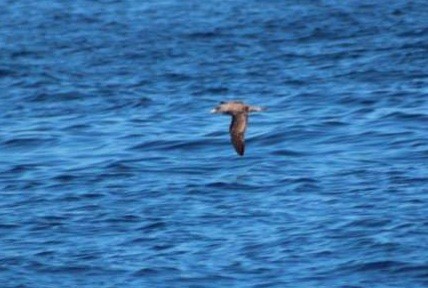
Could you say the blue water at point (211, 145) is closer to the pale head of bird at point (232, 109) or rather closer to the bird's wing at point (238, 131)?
the bird's wing at point (238, 131)

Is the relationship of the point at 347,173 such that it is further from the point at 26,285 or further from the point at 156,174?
the point at 26,285

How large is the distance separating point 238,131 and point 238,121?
347 millimetres

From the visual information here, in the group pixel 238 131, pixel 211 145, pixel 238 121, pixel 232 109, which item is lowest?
pixel 238 131

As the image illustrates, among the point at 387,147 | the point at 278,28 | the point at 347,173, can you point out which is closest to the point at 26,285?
the point at 347,173

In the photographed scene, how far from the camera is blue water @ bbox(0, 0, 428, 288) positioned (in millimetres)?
18094

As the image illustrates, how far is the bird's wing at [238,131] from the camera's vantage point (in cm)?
1711

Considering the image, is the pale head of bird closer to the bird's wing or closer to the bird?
the bird

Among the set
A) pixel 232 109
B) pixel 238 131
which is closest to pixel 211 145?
pixel 232 109

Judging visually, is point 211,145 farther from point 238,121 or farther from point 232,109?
point 238,121

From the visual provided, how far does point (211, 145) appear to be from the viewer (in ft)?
76.4

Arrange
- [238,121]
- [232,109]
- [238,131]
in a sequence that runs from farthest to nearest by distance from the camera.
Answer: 1. [232,109]
2. [238,121]
3. [238,131]

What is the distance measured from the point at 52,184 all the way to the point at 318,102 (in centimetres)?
503

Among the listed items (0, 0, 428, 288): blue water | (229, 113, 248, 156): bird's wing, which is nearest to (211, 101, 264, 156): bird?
(229, 113, 248, 156): bird's wing

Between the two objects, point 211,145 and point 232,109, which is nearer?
point 232,109
